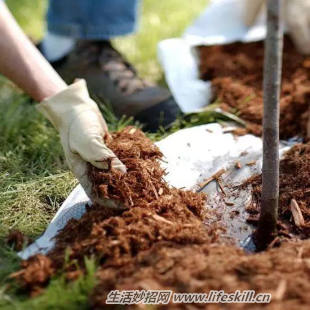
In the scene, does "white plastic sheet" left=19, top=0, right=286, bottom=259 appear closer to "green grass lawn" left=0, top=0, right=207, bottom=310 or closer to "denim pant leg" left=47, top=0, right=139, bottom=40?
"green grass lawn" left=0, top=0, right=207, bottom=310

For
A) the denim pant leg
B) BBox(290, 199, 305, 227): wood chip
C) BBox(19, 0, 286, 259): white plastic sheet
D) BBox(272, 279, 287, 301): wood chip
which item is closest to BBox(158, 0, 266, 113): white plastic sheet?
BBox(19, 0, 286, 259): white plastic sheet

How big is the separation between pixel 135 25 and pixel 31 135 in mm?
952

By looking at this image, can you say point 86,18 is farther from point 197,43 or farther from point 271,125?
point 271,125

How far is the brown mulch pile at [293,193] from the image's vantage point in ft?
5.64

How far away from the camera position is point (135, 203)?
65.8 inches

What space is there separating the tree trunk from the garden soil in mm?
64

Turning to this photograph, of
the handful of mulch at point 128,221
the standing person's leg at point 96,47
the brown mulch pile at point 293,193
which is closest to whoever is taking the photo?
the handful of mulch at point 128,221

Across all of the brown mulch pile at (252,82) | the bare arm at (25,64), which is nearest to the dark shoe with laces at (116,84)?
the brown mulch pile at (252,82)

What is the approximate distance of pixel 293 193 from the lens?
1836 mm

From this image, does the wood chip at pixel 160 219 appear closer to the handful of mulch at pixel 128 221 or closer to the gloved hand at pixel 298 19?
the handful of mulch at pixel 128 221

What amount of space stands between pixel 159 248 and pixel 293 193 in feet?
1.91

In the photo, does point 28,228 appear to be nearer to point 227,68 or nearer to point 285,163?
point 285,163

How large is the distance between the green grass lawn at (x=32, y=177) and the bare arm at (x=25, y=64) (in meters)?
0.30

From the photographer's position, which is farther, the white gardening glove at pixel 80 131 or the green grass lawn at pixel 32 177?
the white gardening glove at pixel 80 131
